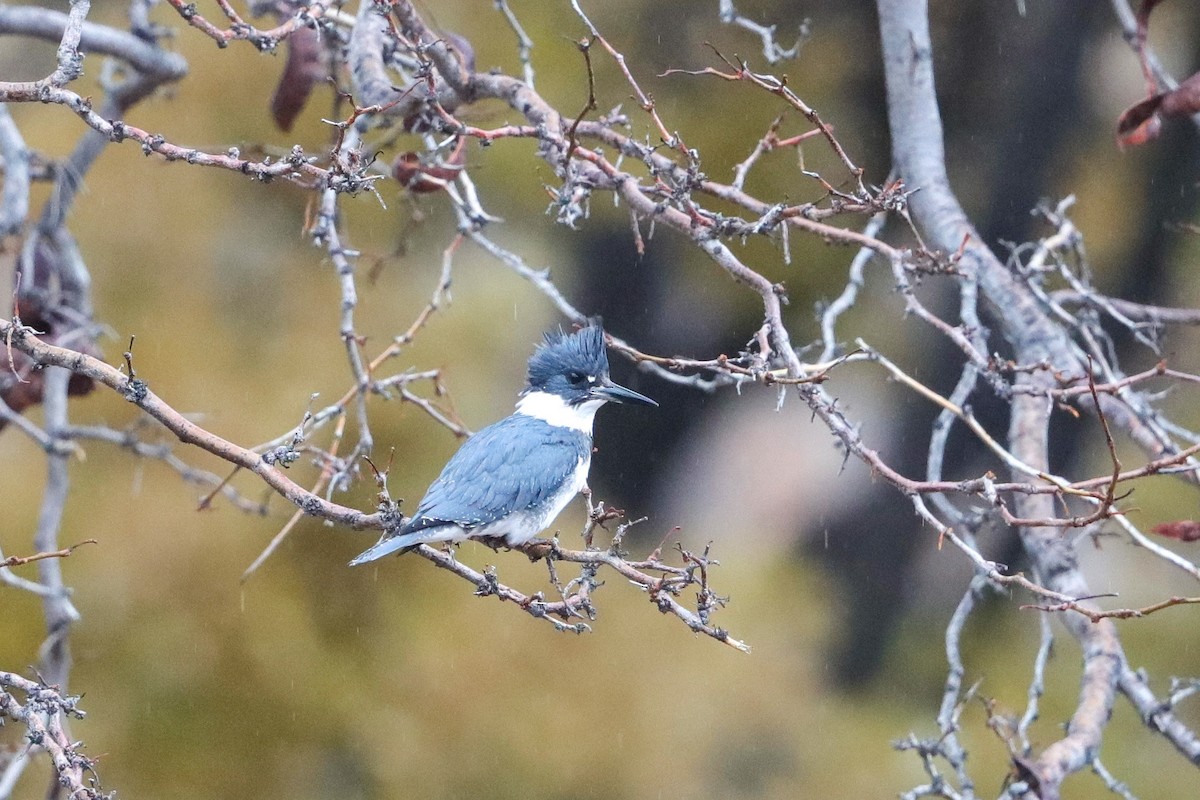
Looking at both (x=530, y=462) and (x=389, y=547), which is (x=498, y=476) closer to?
(x=530, y=462)

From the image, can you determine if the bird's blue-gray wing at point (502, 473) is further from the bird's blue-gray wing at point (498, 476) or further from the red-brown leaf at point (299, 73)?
the red-brown leaf at point (299, 73)

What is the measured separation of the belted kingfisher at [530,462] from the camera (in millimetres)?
2506

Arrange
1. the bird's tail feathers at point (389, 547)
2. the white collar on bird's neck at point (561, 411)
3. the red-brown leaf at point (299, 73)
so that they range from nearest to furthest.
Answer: the bird's tail feathers at point (389, 547) → the white collar on bird's neck at point (561, 411) → the red-brown leaf at point (299, 73)

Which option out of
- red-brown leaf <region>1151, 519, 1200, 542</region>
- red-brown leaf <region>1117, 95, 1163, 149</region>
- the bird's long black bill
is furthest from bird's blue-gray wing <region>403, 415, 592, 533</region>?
red-brown leaf <region>1117, 95, 1163, 149</region>

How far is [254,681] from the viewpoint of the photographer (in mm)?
4316

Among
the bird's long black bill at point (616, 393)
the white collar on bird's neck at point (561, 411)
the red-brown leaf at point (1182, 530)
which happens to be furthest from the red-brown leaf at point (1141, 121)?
the white collar on bird's neck at point (561, 411)

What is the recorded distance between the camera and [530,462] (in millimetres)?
2766

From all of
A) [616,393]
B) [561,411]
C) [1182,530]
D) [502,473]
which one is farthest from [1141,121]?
[502,473]

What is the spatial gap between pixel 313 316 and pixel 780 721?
2.33 meters

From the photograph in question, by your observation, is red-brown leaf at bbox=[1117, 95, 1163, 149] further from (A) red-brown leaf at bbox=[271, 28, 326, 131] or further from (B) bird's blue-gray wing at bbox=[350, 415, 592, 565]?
(A) red-brown leaf at bbox=[271, 28, 326, 131]

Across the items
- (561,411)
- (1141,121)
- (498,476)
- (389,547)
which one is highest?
(1141,121)

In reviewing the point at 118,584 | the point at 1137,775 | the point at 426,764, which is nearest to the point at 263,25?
the point at 118,584

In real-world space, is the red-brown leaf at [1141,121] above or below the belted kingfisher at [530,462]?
above

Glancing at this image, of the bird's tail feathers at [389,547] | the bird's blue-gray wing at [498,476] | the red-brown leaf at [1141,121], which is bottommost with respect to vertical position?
the bird's tail feathers at [389,547]
